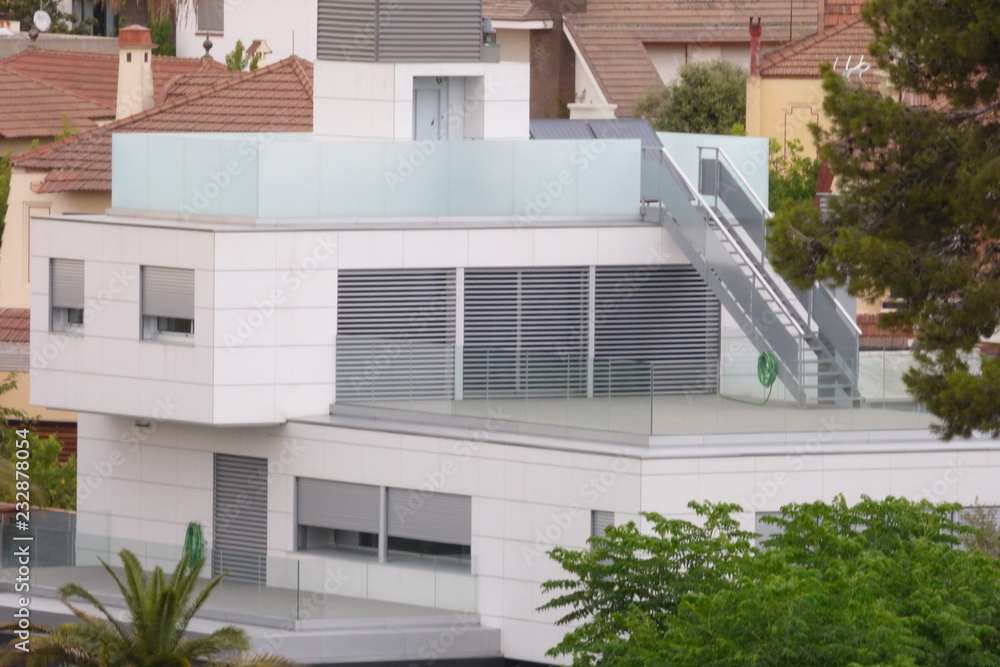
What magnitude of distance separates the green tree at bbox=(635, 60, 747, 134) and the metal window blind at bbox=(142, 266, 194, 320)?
3525cm

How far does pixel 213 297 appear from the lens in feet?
108

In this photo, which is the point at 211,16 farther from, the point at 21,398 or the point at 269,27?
the point at 21,398

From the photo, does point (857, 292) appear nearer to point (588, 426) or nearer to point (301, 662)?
point (588, 426)

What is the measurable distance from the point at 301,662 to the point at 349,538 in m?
3.12

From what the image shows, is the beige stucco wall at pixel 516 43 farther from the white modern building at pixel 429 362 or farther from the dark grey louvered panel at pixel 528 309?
the dark grey louvered panel at pixel 528 309

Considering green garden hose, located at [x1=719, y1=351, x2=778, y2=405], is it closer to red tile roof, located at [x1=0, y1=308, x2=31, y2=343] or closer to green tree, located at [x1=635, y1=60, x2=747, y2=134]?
red tile roof, located at [x1=0, y1=308, x2=31, y2=343]

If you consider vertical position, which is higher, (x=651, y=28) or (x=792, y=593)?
(x=651, y=28)

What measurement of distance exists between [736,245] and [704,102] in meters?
33.8

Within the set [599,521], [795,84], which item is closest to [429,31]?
[599,521]

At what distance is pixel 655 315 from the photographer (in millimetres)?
35344

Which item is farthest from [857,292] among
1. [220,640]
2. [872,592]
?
[220,640]

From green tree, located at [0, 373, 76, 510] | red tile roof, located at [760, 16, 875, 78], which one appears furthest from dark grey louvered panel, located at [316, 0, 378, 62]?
red tile roof, located at [760, 16, 875, 78]

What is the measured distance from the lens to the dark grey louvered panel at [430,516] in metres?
32.4

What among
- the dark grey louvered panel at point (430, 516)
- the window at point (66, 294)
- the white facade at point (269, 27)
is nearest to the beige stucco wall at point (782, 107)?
the white facade at point (269, 27)
